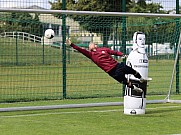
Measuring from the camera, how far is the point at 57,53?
18.9 metres

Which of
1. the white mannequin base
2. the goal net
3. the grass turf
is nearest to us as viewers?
the grass turf

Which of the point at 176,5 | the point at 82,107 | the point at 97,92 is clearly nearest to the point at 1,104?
the point at 82,107

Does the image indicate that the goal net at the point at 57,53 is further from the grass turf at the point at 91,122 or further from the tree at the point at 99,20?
the grass turf at the point at 91,122

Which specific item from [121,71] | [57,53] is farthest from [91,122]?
[57,53]

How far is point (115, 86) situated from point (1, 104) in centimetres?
617

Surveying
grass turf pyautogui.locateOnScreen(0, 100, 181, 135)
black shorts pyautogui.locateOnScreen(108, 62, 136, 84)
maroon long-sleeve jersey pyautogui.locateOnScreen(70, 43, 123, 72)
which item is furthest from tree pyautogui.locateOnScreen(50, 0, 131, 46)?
black shorts pyautogui.locateOnScreen(108, 62, 136, 84)

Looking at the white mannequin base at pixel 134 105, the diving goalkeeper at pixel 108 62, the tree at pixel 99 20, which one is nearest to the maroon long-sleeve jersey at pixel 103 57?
the diving goalkeeper at pixel 108 62

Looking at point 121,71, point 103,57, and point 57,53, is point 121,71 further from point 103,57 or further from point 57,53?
point 57,53

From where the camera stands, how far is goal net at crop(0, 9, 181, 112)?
1836 centimetres

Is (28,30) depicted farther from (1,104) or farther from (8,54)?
(1,104)

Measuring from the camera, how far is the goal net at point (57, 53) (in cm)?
1836

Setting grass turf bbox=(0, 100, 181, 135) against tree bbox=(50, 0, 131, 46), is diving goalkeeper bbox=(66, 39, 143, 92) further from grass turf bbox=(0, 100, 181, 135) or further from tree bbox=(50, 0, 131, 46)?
tree bbox=(50, 0, 131, 46)

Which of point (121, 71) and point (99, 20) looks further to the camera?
point (99, 20)

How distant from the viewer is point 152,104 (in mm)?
16625
